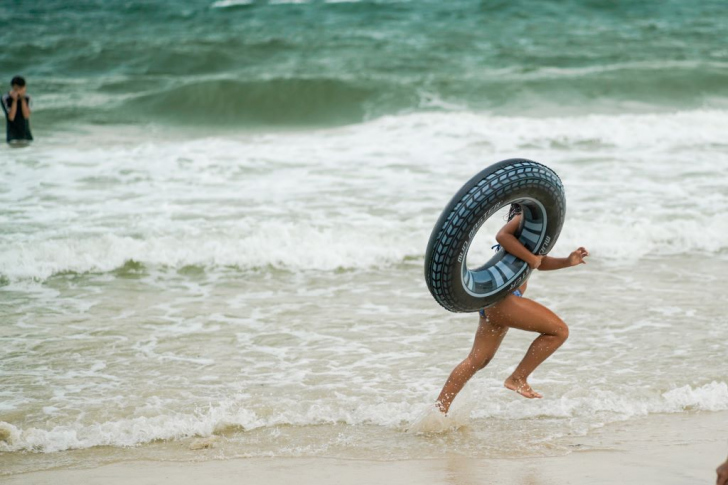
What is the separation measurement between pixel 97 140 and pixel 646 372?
39.0ft

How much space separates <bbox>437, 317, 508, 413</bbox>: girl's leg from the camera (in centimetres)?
534

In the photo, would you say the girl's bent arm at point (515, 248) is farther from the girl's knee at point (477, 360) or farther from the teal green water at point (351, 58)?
the teal green water at point (351, 58)

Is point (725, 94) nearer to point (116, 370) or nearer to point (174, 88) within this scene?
point (174, 88)

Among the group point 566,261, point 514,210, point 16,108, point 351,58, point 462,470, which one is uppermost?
point 351,58

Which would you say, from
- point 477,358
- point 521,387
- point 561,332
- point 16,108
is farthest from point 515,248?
point 16,108

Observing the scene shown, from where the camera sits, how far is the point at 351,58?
22.4 m

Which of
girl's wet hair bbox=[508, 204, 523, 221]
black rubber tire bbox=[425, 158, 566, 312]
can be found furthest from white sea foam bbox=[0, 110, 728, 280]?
black rubber tire bbox=[425, 158, 566, 312]

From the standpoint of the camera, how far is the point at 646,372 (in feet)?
20.7

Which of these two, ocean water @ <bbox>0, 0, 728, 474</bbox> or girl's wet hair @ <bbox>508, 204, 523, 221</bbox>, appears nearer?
girl's wet hair @ <bbox>508, 204, 523, 221</bbox>

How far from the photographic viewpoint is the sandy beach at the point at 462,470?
15.2ft

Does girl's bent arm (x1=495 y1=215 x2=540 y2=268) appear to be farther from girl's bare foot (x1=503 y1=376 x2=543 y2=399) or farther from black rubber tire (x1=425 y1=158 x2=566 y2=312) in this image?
girl's bare foot (x1=503 y1=376 x2=543 y2=399)

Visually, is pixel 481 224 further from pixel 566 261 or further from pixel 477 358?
pixel 477 358

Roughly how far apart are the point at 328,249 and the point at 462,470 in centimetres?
493

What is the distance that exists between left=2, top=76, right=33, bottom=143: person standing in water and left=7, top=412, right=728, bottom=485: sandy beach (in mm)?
10437
